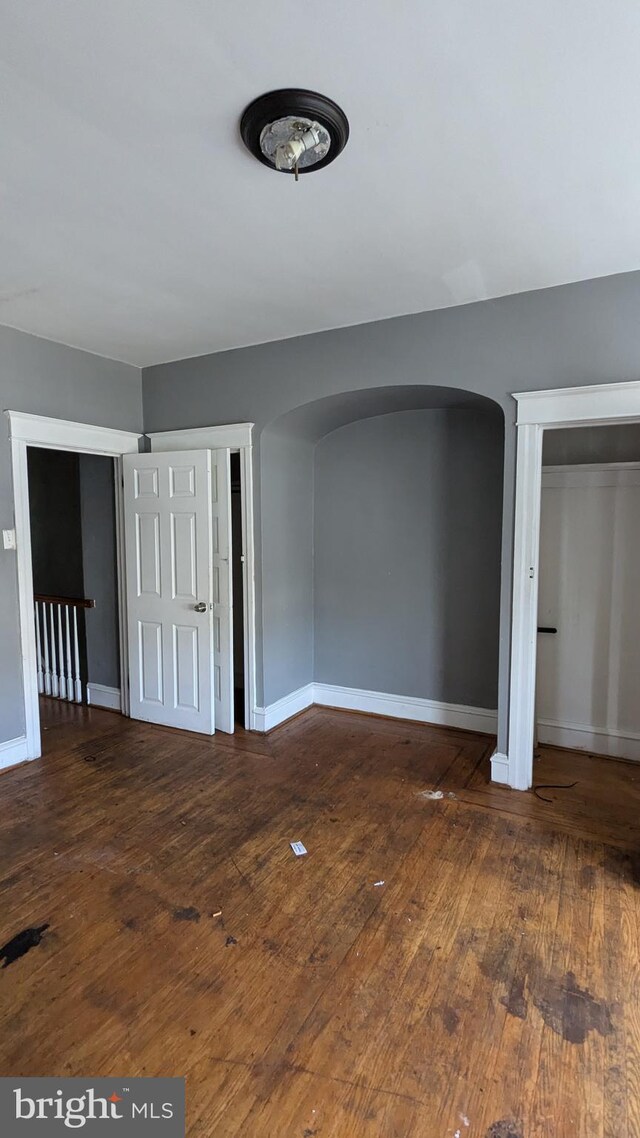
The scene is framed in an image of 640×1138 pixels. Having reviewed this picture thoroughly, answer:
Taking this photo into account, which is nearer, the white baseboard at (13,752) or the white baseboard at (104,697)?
the white baseboard at (13,752)

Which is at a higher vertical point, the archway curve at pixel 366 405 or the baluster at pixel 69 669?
the archway curve at pixel 366 405

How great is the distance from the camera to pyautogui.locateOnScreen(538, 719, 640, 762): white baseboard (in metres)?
3.50

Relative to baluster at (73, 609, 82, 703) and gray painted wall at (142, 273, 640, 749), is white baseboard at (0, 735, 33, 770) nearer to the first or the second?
baluster at (73, 609, 82, 703)

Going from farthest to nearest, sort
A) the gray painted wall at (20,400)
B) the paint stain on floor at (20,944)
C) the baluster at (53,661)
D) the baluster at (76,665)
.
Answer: the baluster at (53,661) → the baluster at (76,665) → the gray painted wall at (20,400) → the paint stain on floor at (20,944)

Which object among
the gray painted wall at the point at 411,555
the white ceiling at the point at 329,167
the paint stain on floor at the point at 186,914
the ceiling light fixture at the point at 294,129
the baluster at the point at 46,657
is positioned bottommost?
the paint stain on floor at the point at 186,914

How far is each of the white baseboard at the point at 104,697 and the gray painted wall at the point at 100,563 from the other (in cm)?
5

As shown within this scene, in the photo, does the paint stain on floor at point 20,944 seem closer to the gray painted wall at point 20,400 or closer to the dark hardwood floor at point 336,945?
the dark hardwood floor at point 336,945

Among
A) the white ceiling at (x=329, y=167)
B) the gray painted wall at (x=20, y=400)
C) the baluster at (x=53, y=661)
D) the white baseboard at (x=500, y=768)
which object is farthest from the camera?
the baluster at (x=53, y=661)

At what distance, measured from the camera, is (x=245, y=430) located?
380 cm

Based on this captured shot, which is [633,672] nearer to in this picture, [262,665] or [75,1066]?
[262,665]

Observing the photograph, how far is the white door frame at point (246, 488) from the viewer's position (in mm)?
3832

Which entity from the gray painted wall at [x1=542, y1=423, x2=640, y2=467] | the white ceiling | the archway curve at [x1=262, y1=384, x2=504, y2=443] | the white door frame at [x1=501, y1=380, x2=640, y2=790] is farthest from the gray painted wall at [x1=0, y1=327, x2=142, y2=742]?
the gray painted wall at [x1=542, y1=423, x2=640, y2=467]
